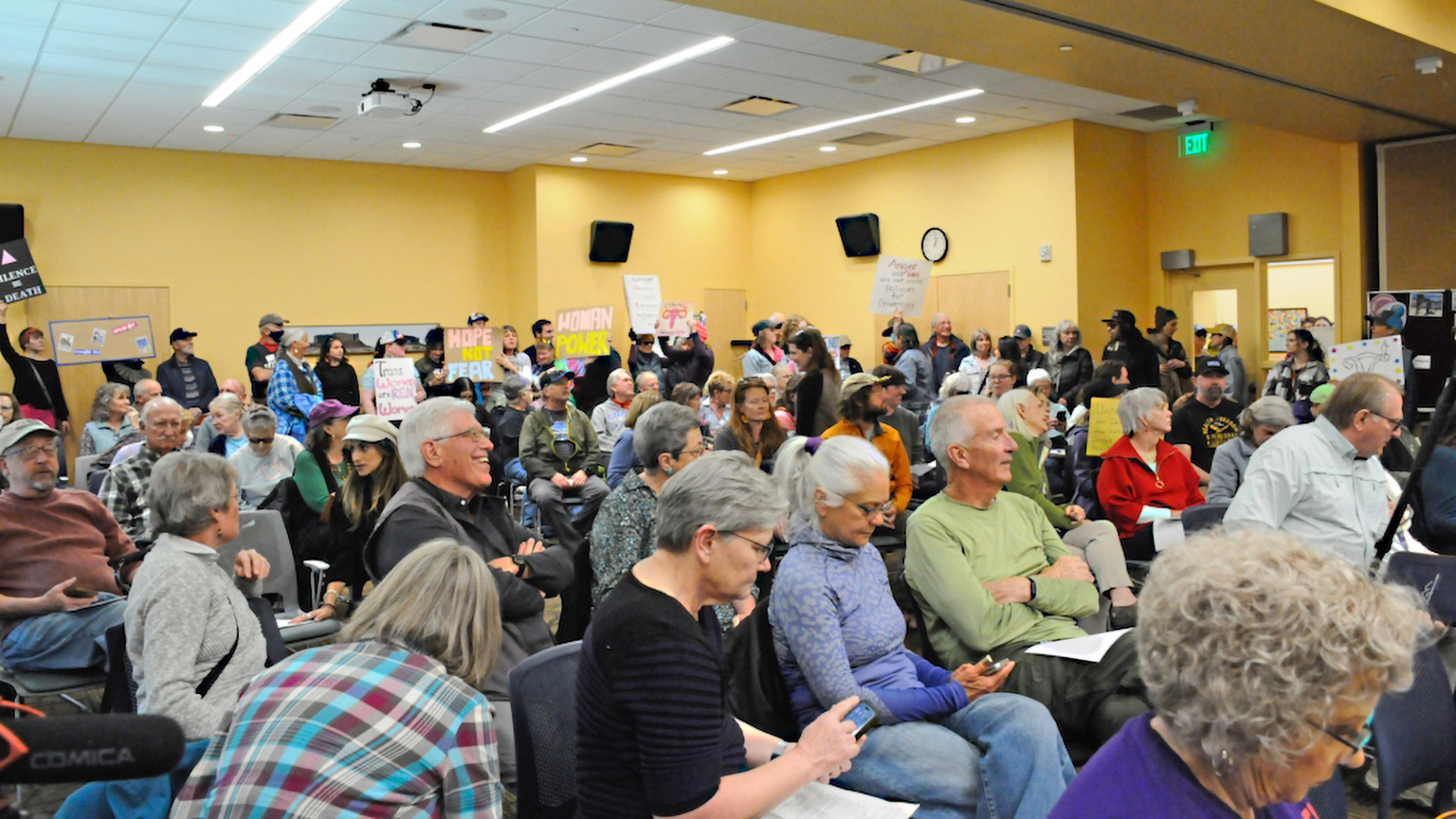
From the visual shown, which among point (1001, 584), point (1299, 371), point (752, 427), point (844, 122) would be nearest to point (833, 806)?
point (1001, 584)

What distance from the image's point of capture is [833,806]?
83.0 inches

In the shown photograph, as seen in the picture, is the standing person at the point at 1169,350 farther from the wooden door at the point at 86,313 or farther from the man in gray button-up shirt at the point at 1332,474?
the wooden door at the point at 86,313

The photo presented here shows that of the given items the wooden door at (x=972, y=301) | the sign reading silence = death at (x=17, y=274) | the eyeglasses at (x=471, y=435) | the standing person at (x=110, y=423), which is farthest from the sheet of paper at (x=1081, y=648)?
the sign reading silence = death at (x=17, y=274)

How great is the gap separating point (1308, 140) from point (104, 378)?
1294cm

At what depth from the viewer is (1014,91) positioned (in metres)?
9.93

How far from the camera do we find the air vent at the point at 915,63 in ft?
28.2

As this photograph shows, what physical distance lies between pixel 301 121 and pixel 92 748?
435 inches

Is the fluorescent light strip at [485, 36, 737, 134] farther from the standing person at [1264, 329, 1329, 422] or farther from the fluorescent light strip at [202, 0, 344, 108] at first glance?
the standing person at [1264, 329, 1329, 422]

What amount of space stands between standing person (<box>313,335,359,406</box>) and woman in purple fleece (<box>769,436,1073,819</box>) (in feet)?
30.5

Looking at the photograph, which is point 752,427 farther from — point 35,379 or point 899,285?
point 35,379

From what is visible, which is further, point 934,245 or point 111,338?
point 934,245

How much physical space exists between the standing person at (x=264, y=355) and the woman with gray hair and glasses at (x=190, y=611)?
7940 millimetres

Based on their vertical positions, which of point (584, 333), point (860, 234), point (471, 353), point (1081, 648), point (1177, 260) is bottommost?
point (1081, 648)

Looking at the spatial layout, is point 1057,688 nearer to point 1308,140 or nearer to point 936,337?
point 936,337
